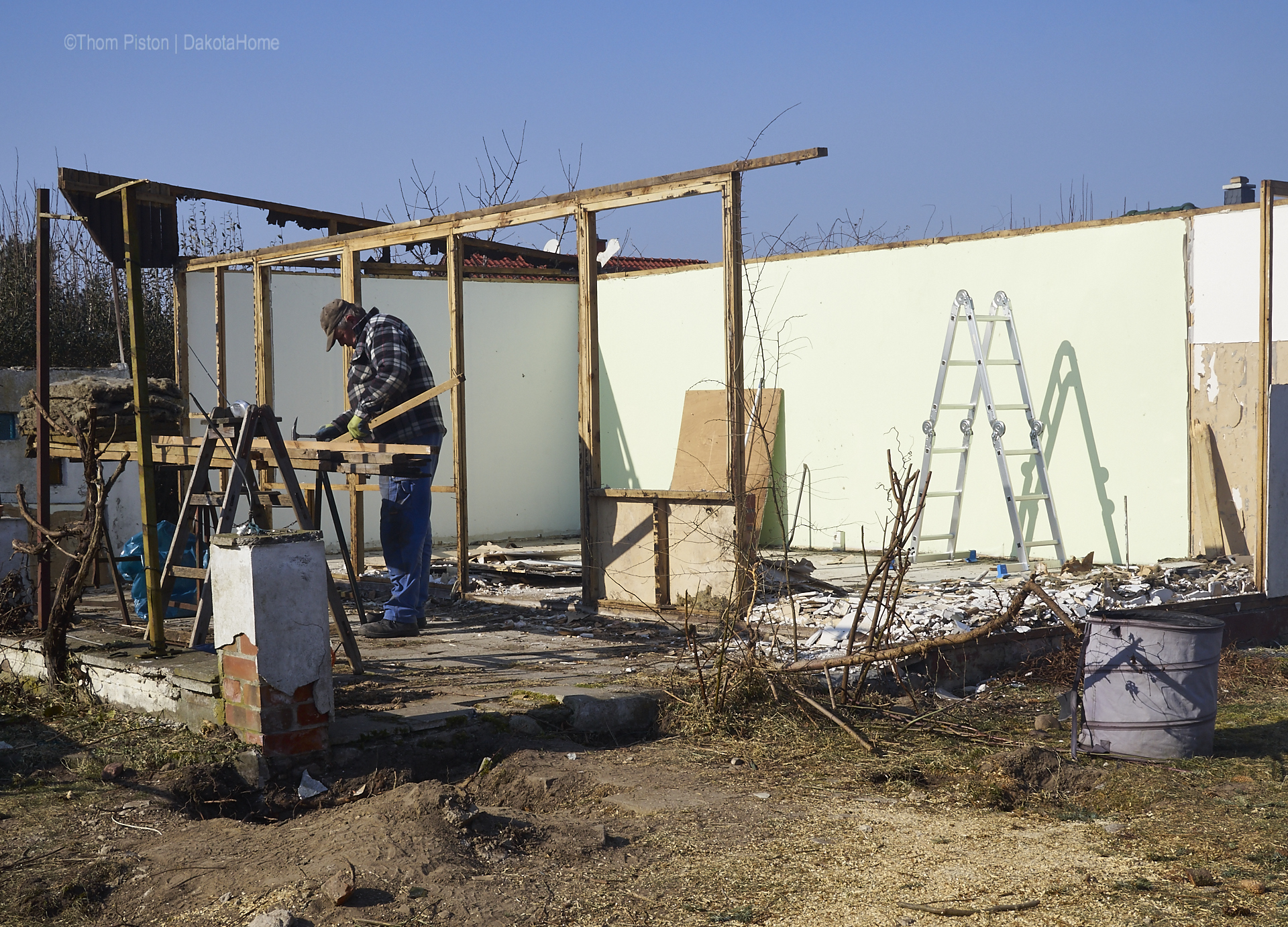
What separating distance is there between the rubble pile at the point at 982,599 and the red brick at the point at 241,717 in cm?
254

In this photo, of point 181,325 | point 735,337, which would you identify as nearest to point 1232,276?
point 735,337

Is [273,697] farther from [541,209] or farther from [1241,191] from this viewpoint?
[1241,191]

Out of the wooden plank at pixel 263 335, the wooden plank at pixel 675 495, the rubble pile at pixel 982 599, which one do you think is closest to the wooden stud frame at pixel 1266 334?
the rubble pile at pixel 982 599

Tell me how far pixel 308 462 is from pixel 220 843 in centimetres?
270

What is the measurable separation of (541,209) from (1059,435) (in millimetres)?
4656

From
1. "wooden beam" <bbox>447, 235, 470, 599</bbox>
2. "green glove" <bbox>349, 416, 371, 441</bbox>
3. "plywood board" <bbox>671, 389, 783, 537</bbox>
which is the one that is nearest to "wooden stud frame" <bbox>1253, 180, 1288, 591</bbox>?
"plywood board" <bbox>671, 389, 783, 537</bbox>

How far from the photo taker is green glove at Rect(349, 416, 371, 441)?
6738 mm

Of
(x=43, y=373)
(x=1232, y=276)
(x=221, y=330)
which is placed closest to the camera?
(x=43, y=373)

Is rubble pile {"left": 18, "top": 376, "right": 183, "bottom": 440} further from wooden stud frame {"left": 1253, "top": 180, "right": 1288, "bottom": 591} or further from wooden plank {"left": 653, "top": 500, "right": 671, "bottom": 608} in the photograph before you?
wooden stud frame {"left": 1253, "top": 180, "right": 1288, "bottom": 591}

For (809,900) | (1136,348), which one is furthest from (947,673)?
(1136,348)

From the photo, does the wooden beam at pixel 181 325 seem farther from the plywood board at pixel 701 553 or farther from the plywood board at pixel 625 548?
the plywood board at pixel 701 553

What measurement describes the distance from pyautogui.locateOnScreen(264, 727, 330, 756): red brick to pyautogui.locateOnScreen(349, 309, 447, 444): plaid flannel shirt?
110 inches

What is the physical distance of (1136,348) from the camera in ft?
29.1

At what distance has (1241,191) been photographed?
9.17 meters
